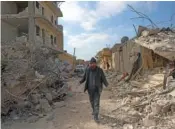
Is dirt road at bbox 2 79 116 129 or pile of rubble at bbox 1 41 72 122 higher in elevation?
pile of rubble at bbox 1 41 72 122

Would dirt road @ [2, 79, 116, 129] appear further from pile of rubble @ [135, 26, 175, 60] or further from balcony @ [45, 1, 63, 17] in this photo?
balcony @ [45, 1, 63, 17]

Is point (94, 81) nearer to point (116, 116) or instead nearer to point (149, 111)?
point (116, 116)

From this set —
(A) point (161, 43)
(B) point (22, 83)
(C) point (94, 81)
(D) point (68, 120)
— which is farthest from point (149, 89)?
(B) point (22, 83)

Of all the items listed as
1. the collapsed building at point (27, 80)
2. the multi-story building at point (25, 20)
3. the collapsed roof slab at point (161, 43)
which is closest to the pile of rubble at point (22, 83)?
the collapsed building at point (27, 80)

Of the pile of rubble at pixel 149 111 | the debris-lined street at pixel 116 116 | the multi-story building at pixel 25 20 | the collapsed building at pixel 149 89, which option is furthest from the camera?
the multi-story building at pixel 25 20

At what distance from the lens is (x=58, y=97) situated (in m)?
11.6

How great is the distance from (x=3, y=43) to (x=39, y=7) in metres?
21.4

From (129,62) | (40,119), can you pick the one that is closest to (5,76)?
(40,119)

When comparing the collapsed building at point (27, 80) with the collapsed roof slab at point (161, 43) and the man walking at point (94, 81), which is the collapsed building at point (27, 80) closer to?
the man walking at point (94, 81)

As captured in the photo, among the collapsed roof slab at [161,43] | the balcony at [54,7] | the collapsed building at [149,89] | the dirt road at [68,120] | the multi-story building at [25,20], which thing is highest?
the balcony at [54,7]

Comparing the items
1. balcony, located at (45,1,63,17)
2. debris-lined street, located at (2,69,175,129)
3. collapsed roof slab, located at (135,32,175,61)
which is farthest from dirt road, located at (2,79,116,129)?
balcony, located at (45,1,63,17)

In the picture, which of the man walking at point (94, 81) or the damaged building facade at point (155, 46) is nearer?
the man walking at point (94, 81)

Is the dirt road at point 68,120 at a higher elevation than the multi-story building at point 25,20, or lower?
lower

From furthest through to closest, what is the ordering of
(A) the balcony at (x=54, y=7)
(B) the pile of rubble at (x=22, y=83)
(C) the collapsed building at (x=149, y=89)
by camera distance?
(A) the balcony at (x=54, y=7) < (B) the pile of rubble at (x=22, y=83) < (C) the collapsed building at (x=149, y=89)
